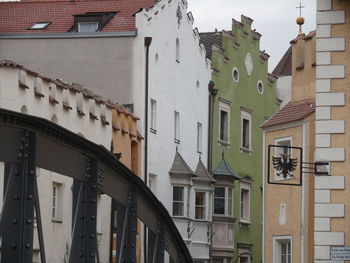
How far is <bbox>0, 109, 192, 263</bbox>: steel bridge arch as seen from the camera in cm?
1058

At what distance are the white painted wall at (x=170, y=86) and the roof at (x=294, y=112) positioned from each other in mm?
4409

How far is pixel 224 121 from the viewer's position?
54.6m

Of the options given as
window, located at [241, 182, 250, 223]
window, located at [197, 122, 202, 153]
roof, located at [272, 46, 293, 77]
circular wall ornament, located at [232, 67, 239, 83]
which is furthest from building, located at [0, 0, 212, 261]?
roof, located at [272, 46, 293, 77]

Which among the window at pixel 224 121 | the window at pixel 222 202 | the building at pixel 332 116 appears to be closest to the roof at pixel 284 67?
the window at pixel 224 121

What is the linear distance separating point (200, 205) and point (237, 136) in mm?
5294

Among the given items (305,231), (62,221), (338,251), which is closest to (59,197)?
(62,221)

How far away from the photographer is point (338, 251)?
25797 millimetres

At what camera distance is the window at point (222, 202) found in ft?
173

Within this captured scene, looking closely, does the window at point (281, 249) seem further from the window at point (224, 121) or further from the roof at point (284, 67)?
the roof at point (284, 67)

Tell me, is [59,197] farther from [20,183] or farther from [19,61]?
[20,183]

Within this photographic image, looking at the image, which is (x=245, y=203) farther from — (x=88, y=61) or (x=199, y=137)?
(x=88, y=61)

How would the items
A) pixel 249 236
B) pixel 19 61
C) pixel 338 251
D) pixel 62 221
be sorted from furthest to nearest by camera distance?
pixel 249 236
pixel 19 61
pixel 62 221
pixel 338 251

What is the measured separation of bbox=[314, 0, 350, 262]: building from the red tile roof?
65.3 ft

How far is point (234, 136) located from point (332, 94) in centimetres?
2858
